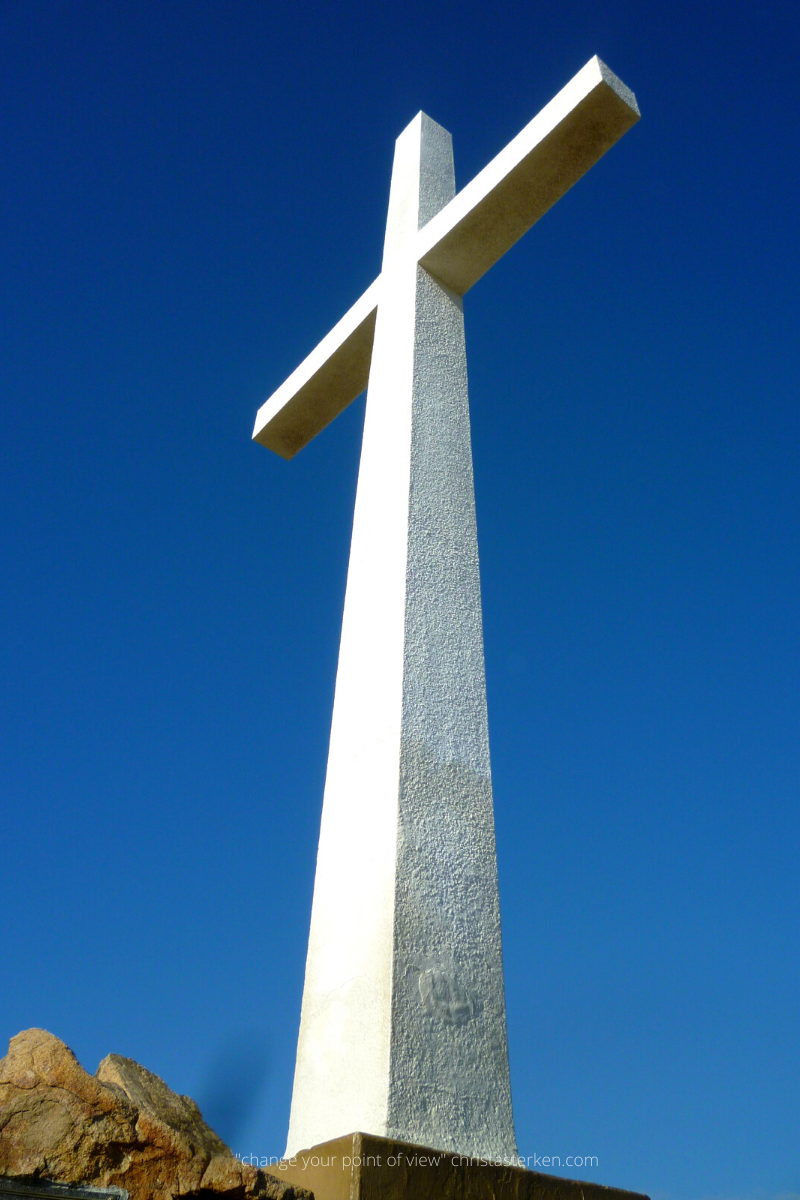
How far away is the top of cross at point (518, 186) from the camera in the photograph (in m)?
4.73

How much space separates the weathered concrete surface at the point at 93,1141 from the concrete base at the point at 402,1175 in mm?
130

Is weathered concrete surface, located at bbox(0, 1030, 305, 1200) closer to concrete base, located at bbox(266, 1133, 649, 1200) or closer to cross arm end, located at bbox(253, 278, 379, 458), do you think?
concrete base, located at bbox(266, 1133, 649, 1200)

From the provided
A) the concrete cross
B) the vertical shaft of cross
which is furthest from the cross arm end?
the vertical shaft of cross

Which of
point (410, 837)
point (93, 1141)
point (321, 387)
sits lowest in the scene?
point (93, 1141)

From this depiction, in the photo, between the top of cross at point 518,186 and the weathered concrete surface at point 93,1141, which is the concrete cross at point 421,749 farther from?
the weathered concrete surface at point 93,1141

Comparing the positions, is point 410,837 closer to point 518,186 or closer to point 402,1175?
point 402,1175

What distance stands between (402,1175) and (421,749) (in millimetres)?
1204

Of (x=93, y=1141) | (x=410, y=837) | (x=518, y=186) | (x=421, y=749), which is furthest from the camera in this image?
(x=518, y=186)

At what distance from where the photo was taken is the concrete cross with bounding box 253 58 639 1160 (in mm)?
2744

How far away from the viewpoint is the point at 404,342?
4613 millimetres

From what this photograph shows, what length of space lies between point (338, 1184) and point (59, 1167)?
62 cm

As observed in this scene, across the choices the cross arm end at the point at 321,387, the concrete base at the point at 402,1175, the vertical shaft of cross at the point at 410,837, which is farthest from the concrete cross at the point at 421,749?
the cross arm end at the point at 321,387

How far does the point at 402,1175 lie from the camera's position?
7.79 feet

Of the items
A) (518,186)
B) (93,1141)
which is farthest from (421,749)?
(518,186)
